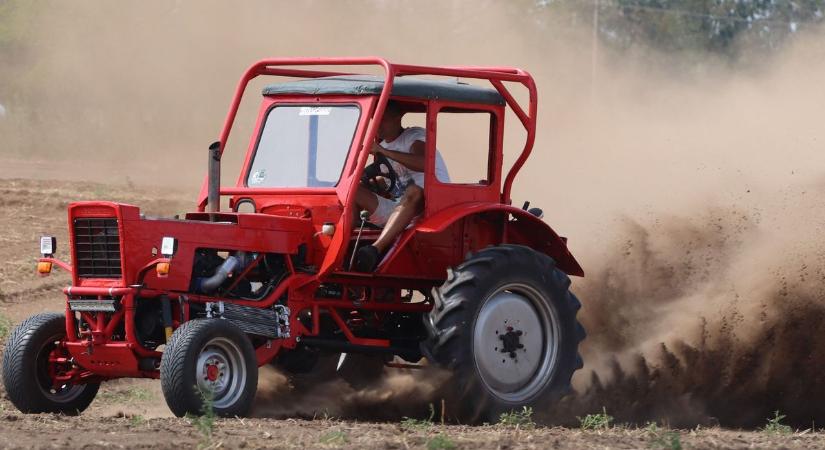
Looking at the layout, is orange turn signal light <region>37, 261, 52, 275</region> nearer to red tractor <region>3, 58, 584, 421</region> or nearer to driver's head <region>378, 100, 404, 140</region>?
red tractor <region>3, 58, 584, 421</region>

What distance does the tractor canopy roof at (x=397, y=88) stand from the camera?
9.81 metres

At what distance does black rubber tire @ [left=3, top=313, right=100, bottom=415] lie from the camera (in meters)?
9.16

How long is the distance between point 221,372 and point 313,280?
1035mm

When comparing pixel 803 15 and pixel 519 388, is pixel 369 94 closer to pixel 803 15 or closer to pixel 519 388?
pixel 519 388

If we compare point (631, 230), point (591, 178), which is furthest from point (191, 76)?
point (631, 230)

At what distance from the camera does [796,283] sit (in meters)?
11.8

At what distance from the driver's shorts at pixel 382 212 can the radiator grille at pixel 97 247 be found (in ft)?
6.00

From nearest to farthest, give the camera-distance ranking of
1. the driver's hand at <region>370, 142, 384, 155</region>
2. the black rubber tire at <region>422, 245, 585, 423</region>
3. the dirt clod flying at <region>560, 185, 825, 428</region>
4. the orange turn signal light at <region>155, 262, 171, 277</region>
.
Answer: the orange turn signal light at <region>155, 262, 171, 277</region>
the black rubber tire at <region>422, 245, 585, 423</region>
the driver's hand at <region>370, 142, 384, 155</region>
the dirt clod flying at <region>560, 185, 825, 428</region>

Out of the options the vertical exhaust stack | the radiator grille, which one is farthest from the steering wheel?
the radiator grille

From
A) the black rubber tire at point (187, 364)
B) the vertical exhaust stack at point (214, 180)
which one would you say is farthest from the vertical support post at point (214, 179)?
the black rubber tire at point (187, 364)

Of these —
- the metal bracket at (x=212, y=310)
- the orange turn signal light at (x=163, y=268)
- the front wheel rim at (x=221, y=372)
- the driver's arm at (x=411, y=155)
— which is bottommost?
the front wheel rim at (x=221, y=372)

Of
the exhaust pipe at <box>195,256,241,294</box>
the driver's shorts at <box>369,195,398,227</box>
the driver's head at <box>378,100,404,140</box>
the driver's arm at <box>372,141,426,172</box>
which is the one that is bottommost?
the exhaust pipe at <box>195,256,241,294</box>

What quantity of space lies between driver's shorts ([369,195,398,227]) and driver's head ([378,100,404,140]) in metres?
0.44

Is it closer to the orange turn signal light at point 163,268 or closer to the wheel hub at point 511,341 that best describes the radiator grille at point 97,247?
the orange turn signal light at point 163,268
